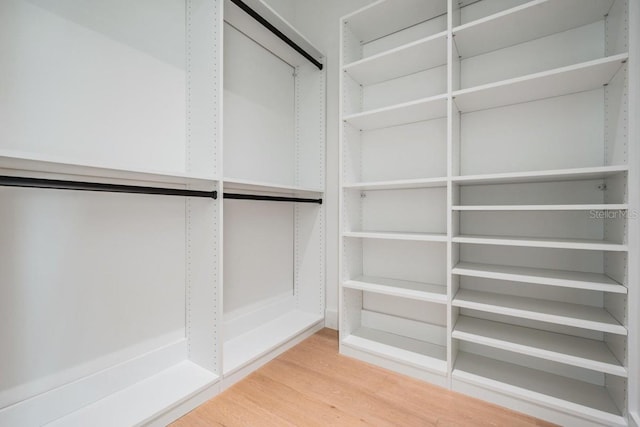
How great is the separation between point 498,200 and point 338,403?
1.36 meters

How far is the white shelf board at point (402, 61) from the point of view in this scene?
5.32ft

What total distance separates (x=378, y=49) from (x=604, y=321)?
1985mm

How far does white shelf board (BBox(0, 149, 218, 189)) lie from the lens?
0.92 meters

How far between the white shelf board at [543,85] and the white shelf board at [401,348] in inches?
56.3

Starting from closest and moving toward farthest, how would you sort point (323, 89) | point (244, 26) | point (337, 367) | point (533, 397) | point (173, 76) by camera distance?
1. point (533, 397)
2. point (173, 76)
3. point (337, 367)
4. point (244, 26)
5. point (323, 89)

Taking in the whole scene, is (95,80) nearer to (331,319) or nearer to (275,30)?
(275,30)

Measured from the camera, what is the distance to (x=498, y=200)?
1639 mm

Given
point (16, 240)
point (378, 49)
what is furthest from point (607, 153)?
point (16, 240)

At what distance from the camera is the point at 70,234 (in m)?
1.21

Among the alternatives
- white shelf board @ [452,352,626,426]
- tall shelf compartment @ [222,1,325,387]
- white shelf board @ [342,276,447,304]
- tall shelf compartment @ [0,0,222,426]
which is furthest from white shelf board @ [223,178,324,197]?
white shelf board @ [452,352,626,426]

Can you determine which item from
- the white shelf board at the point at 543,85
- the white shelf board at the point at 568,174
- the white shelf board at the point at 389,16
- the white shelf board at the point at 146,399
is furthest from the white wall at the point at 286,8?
the white shelf board at the point at 146,399

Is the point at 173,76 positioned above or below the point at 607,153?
above

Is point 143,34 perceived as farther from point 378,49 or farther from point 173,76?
point 378,49

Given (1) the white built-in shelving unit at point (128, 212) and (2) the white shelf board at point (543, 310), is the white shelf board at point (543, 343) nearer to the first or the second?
(2) the white shelf board at point (543, 310)
